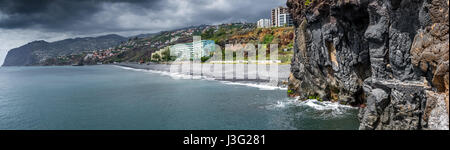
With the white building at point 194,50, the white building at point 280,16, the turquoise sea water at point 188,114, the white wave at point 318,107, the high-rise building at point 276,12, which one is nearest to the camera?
the turquoise sea water at point 188,114

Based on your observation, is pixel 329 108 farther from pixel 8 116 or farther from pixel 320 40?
pixel 8 116

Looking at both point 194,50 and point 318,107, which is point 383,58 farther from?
point 194,50

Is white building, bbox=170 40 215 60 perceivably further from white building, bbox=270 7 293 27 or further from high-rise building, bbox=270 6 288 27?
high-rise building, bbox=270 6 288 27

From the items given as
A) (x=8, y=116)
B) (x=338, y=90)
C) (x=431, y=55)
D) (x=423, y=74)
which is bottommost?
(x=8, y=116)

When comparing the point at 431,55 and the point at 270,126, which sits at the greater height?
the point at 431,55

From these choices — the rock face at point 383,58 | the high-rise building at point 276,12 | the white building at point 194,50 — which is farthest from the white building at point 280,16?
the rock face at point 383,58

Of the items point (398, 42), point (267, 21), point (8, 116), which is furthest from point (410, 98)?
point (267, 21)

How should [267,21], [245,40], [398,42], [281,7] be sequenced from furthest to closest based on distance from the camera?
[267,21] → [281,7] → [245,40] → [398,42]

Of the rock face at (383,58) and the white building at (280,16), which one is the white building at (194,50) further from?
the rock face at (383,58)
